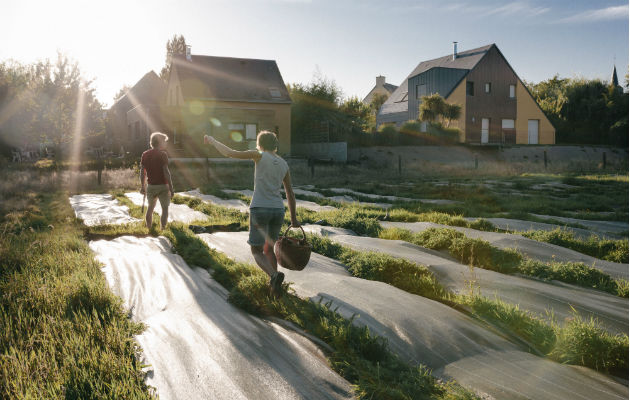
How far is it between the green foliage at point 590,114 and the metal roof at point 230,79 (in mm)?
22705

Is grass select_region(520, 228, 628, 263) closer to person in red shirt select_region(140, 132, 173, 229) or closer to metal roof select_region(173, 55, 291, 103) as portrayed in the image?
person in red shirt select_region(140, 132, 173, 229)

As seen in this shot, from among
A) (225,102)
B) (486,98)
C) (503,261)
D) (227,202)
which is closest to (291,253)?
(503,261)

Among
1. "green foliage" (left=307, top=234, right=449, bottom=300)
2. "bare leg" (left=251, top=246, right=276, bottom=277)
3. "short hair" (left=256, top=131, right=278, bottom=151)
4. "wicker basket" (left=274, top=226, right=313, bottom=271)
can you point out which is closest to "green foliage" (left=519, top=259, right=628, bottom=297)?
"green foliage" (left=307, top=234, right=449, bottom=300)

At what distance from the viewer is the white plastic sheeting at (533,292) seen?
394 centimetres

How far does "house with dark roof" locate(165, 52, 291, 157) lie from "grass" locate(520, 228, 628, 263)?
68.8ft

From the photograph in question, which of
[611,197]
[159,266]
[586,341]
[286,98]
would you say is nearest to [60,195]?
[159,266]

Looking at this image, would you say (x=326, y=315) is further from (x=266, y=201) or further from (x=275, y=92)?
(x=275, y=92)

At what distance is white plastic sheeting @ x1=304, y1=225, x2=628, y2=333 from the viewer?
3.94 m

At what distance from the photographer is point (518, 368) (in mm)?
2842

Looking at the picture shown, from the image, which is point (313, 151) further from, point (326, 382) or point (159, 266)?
point (326, 382)

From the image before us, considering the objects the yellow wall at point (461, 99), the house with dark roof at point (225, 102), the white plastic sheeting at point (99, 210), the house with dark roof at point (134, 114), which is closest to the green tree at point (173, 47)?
the house with dark roof at point (134, 114)

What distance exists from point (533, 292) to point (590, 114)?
38.0m

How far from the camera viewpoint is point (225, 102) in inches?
1051

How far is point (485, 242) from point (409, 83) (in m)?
31.4
